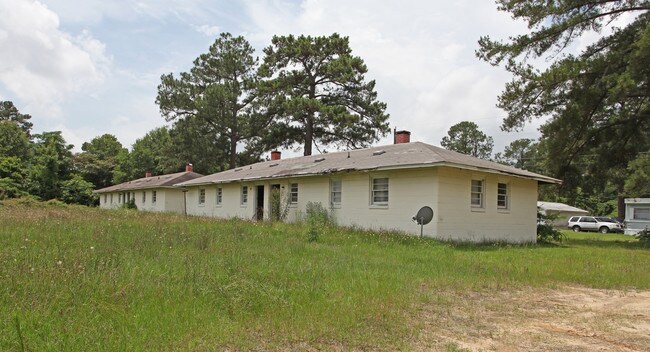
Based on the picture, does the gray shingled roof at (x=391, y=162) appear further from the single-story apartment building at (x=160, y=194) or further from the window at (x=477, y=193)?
the single-story apartment building at (x=160, y=194)

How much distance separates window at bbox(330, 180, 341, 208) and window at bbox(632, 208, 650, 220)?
25563 millimetres

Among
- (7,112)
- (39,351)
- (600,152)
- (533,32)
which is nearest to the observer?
(39,351)

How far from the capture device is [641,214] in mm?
32594

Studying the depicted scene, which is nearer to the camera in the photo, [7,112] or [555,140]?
[555,140]

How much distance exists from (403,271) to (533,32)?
1776 centimetres

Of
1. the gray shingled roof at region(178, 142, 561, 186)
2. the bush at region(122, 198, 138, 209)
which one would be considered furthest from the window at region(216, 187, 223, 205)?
the bush at region(122, 198, 138, 209)

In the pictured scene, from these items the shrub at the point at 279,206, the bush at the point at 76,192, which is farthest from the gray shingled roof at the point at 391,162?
the bush at the point at 76,192

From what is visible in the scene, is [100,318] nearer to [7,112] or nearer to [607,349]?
[607,349]

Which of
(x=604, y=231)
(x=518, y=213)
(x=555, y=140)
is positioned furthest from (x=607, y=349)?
(x=604, y=231)

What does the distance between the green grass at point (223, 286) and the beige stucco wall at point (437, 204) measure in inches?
152

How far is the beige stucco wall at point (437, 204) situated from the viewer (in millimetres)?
15500

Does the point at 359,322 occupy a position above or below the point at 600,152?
below

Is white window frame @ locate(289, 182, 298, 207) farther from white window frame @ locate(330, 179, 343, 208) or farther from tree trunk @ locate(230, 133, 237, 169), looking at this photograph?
tree trunk @ locate(230, 133, 237, 169)

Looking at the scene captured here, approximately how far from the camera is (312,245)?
12.1 meters
